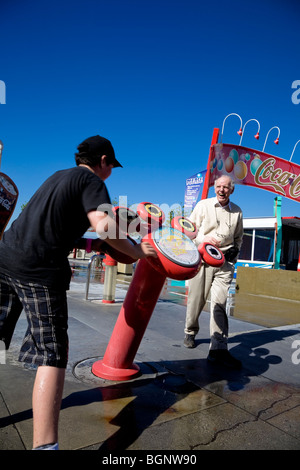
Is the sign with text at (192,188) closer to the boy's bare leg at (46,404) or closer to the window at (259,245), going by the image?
the window at (259,245)

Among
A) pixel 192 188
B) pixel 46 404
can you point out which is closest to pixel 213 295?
pixel 46 404

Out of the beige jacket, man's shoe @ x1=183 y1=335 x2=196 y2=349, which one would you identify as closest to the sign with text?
the beige jacket

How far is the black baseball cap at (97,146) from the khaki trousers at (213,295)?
180 cm

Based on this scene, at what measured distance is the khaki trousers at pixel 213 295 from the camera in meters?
3.06

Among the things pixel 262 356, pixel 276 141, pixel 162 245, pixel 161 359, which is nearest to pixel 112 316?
pixel 161 359

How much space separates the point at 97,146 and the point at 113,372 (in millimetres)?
1703

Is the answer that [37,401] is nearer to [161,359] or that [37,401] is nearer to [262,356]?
[161,359]

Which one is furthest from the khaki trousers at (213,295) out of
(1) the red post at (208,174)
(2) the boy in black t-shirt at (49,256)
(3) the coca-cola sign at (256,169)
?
(3) the coca-cola sign at (256,169)

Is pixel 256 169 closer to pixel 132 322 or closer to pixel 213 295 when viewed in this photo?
pixel 213 295

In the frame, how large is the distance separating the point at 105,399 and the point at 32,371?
70 cm

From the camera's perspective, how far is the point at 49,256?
1.50m

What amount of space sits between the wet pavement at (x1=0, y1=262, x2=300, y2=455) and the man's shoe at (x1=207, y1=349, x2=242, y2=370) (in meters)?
0.08

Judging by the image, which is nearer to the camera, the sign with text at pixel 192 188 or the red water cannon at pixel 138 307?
the red water cannon at pixel 138 307

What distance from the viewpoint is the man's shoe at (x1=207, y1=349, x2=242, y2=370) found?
2.88m
